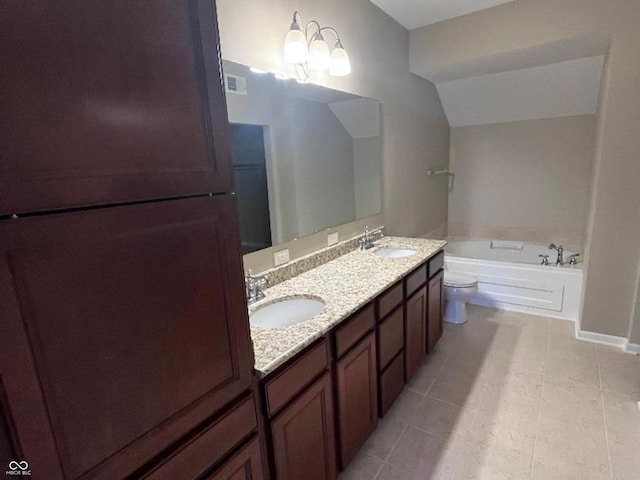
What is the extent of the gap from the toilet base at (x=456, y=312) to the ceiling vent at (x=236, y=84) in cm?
250

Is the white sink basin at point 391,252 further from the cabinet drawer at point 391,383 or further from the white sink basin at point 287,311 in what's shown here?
the white sink basin at point 287,311

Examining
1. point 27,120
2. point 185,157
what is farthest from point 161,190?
point 27,120

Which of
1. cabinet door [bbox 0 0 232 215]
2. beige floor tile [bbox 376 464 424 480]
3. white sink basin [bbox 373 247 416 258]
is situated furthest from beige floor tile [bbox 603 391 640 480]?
cabinet door [bbox 0 0 232 215]

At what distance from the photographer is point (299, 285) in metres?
1.83

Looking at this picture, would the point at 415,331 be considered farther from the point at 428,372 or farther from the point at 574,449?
the point at 574,449

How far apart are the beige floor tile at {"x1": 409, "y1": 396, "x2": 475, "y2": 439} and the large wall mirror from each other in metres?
1.27

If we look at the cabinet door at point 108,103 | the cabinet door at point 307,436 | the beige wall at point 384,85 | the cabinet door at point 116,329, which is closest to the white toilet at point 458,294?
the beige wall at point 384,85

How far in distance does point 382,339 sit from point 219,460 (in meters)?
1.03

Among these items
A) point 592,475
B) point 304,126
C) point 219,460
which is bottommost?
point 592,475

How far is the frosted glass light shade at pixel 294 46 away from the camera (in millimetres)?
1750

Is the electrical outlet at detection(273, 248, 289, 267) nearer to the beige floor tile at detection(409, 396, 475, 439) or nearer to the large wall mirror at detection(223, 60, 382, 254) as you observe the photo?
the large wall mirror at detection(223, 60, 382, 254)

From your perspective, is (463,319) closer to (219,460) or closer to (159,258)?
(219,460)

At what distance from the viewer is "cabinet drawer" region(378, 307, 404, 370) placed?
69.4 inches

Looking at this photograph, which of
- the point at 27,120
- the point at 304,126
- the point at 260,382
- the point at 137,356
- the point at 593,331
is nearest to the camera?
the point at 27,120
